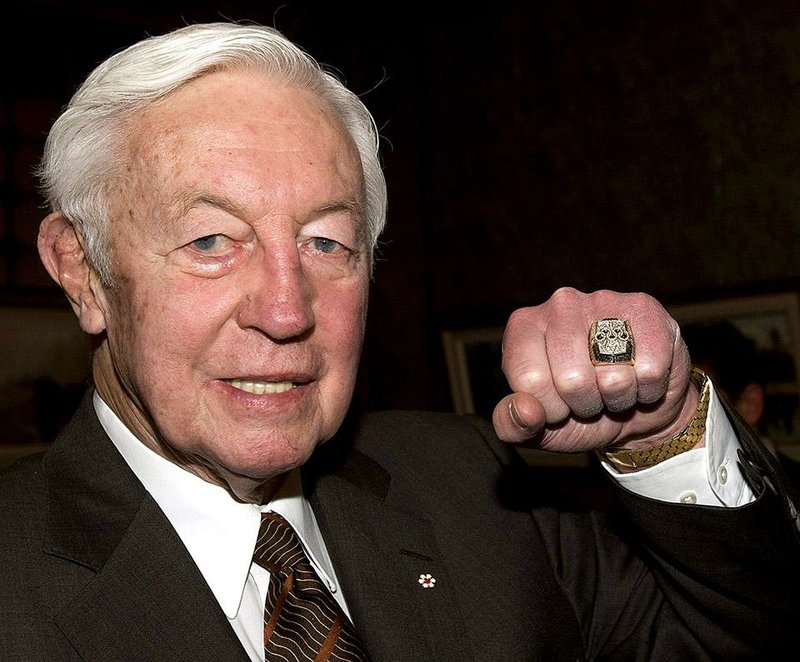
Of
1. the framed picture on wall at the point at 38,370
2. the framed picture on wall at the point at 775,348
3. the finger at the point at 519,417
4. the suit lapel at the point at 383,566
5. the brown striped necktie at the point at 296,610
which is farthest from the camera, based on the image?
the framed picture on wall at the point at 775,348

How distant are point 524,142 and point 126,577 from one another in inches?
129

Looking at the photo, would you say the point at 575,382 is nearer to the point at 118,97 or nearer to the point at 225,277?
the point at 225,277

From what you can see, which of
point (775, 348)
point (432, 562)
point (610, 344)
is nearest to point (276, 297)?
point (610, 344)

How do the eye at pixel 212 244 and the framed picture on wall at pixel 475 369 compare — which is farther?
the framed picture on wall at pixel 475 369

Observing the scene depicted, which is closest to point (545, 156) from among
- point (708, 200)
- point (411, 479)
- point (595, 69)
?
point (595, 69)

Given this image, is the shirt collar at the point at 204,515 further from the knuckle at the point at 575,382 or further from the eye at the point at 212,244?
the knuckle at the point at 575,382

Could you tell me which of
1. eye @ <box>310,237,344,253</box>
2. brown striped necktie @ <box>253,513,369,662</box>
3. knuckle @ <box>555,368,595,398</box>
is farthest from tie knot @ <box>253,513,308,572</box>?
knuckle @ <box>555,368,595,398</box>

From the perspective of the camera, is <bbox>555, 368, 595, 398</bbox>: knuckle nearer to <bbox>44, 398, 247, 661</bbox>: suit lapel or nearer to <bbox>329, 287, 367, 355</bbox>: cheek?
<bbox>329, 287, 367, 355</bbox>: cheek

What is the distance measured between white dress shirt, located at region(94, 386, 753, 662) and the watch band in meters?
0.01

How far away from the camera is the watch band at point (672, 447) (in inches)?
68.6

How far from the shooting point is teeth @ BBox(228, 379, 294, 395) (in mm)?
1628

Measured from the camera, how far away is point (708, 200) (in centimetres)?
380

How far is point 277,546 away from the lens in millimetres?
1784

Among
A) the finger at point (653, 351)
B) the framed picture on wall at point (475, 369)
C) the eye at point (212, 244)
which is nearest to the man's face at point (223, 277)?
the eye at point (212, 244)
